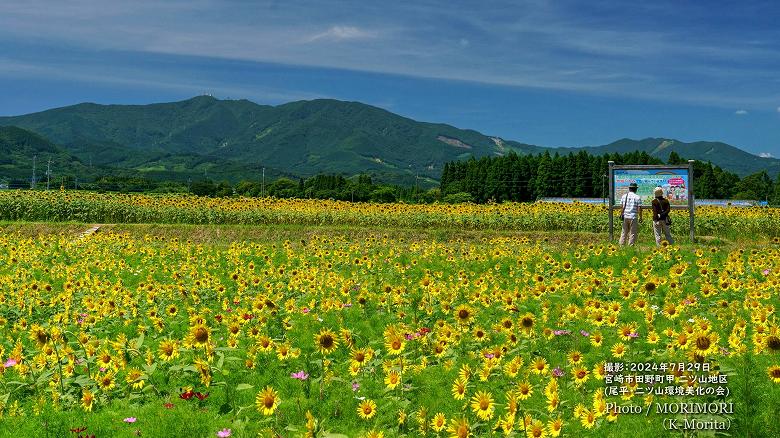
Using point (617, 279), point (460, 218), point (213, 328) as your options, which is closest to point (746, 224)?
point (460, 218)

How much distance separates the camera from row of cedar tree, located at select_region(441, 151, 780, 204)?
90312 millimetres

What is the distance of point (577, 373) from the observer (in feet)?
18.7

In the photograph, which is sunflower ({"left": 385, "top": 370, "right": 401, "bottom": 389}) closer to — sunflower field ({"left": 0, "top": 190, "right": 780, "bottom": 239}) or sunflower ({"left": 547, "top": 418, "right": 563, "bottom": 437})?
sunflower ({"left": 547, "top": 418, "right": 563, "bottom": 437})

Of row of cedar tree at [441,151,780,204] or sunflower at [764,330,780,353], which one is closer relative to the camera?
sunflower at [764,330,780,353]

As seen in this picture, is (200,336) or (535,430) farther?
(200,336)

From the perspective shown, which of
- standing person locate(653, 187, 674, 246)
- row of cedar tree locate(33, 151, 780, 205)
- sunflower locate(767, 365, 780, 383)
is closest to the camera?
sunflower locate(767, 365, 780, 383)

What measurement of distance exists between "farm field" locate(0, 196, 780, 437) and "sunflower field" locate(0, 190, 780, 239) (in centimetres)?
1220

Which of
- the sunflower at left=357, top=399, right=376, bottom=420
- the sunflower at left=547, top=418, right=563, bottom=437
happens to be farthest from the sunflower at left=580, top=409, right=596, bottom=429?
the sunflower at left=357, top=399, right=376, bottom=420

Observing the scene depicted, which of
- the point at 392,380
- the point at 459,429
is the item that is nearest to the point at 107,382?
the point at 392,380

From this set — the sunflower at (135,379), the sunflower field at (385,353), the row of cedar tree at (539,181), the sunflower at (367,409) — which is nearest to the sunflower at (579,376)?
the sunflower field at (385,353)

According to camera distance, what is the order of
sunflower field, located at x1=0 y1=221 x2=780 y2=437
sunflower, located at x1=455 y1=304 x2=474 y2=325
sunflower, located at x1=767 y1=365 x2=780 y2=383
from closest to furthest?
1. sunflower, located at x1=767 y1=365 x2=780 y2=383
2. sunflower field, located at x1=0 y1=221 x2=780 y2=437
3. sunflower, located at x1=455 y1=304 x2=474 y2=325

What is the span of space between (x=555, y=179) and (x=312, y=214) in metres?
71.0

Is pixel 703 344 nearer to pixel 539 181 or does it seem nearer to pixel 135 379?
pixel 135 379

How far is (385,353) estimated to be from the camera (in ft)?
24.4
